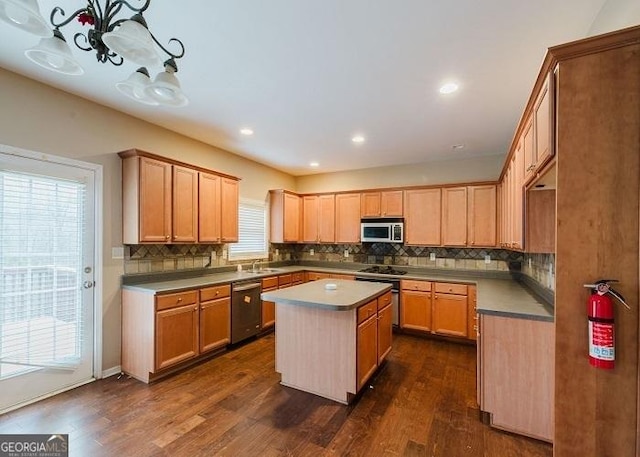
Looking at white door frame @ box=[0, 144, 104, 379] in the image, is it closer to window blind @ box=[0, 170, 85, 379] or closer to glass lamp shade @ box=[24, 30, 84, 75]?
window blind @ box=[0, 170, 85, 379]

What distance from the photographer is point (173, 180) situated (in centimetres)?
342

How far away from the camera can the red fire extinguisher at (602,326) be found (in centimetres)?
129

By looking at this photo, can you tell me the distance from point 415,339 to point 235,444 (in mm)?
2999

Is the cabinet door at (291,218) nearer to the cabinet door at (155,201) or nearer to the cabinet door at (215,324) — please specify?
the cabinet door at (215,324)

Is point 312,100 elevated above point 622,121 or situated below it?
above

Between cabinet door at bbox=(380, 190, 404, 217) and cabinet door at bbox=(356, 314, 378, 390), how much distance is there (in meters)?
2.37

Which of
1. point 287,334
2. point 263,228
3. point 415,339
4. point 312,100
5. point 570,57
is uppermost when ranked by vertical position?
Result: point 312,100

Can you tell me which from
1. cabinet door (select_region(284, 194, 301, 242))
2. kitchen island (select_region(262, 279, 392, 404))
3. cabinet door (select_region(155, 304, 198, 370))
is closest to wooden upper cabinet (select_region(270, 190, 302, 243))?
cabinet door (select_region(284, 194, 301, 242))

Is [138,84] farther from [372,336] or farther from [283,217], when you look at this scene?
[283,217]

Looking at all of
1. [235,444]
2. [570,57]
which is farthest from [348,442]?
[570,57]

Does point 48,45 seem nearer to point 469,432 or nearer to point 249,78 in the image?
point 249,78

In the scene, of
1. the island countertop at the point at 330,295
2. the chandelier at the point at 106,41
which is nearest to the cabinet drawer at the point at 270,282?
the island countertop at the point at 330,295

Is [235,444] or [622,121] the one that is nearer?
[622,121]

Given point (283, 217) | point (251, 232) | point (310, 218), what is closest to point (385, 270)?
point (310, 218)
